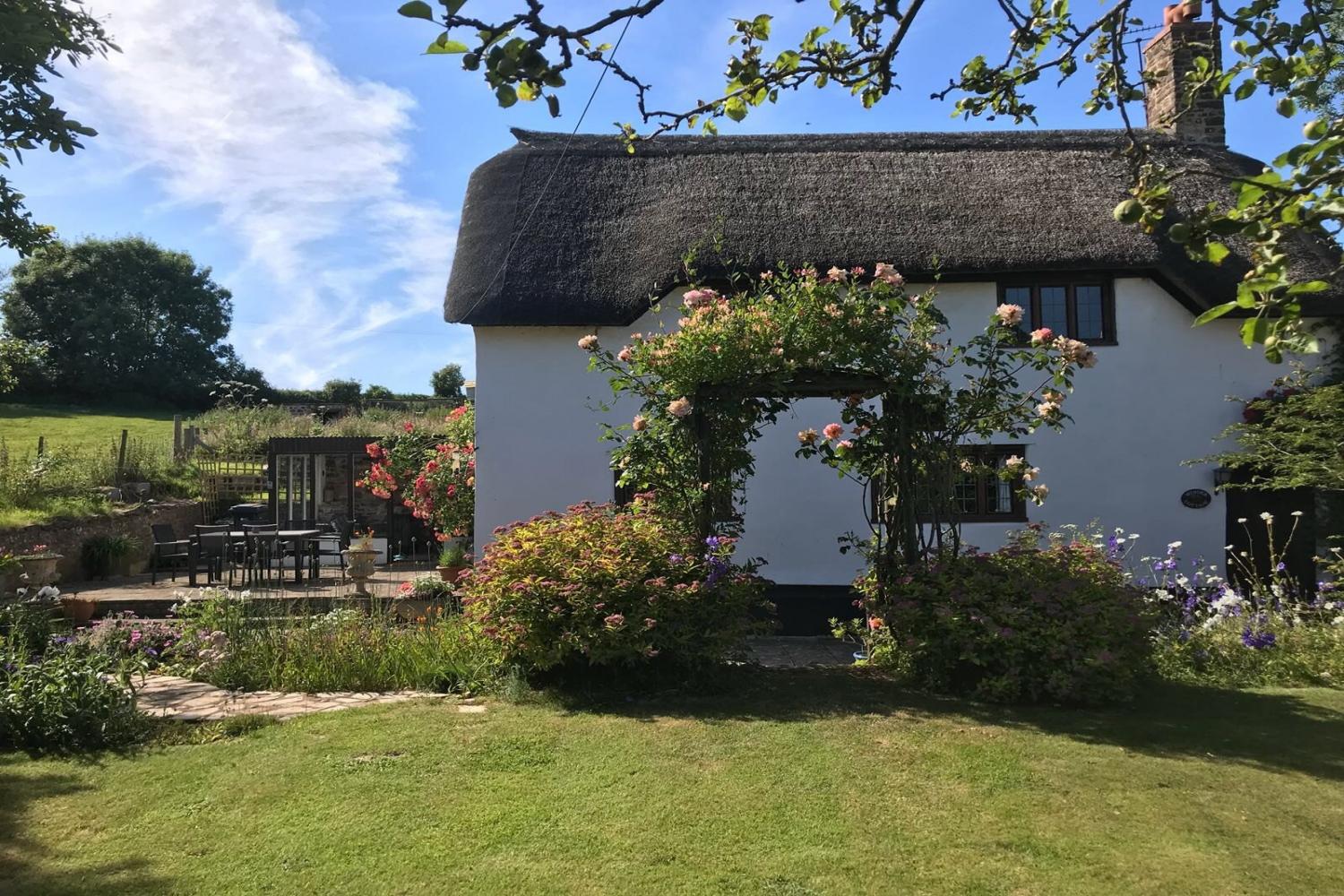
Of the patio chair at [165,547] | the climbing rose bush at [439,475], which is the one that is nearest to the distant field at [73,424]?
the patio chair at [165,547]

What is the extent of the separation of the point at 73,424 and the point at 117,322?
1021 cm

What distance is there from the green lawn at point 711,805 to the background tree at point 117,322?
3358 centimetres

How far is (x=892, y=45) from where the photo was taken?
161 inches

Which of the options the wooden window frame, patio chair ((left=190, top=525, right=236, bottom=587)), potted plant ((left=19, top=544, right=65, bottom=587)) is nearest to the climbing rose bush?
patio chair ((left=190, top=525, right=236, bottom=587))

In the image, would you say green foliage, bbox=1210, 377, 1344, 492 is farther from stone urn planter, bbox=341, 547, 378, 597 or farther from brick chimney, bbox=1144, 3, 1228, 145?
stone urn planter, bbox=341, 547, 378, 597

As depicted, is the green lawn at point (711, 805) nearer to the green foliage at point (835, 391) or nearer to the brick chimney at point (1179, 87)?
the green foliage at point (835, 391)

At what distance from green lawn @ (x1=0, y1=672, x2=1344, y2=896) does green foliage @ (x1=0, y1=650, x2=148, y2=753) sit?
28 cm

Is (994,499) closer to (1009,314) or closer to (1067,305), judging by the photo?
(1067,305)

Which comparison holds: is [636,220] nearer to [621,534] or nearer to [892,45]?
[621,534]

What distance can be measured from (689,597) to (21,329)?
37.3 metres

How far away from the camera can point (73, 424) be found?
84.3 ft

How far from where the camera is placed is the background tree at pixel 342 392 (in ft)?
107

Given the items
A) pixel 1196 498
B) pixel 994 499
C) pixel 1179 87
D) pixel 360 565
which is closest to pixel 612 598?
pixel 360 565

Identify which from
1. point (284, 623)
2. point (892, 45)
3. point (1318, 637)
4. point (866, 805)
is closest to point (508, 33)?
point (892, 45)
